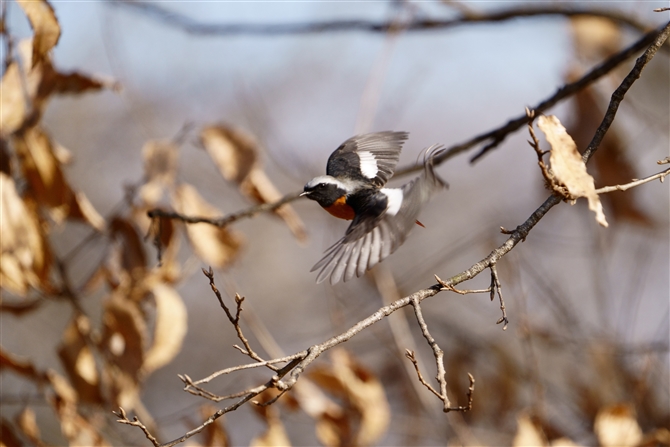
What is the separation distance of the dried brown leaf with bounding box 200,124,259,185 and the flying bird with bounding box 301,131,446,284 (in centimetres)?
33

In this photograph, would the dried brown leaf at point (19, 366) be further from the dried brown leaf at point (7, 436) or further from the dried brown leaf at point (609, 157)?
the dried brown leaf at point (609, 157)

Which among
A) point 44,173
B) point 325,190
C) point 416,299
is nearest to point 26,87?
point 44,173

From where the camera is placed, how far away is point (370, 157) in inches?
74.8

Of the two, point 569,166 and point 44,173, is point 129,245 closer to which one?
point 44,173

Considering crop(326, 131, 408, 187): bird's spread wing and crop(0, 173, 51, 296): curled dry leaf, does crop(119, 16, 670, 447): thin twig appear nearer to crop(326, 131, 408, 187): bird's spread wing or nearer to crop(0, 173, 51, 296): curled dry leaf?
crop(326, 131, 408, 187): bird's spread wing

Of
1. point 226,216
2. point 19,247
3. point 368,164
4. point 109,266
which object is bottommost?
point 109,266

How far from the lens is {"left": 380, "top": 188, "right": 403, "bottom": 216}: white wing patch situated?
52.9 inches

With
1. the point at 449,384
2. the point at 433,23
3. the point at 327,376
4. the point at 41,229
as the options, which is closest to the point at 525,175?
the point at 449,384

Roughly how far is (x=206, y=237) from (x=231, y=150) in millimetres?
310

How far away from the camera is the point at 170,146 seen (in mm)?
2035

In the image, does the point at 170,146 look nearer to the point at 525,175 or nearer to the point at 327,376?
the point at 327,376

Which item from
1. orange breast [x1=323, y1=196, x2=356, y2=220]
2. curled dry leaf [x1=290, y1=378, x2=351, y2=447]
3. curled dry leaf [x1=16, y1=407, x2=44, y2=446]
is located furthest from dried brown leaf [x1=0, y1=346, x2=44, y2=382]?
orange breast [x1=323, y1=196, x2=356, y2=220]

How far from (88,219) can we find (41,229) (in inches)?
6.0

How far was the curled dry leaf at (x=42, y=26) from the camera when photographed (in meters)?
1.56
